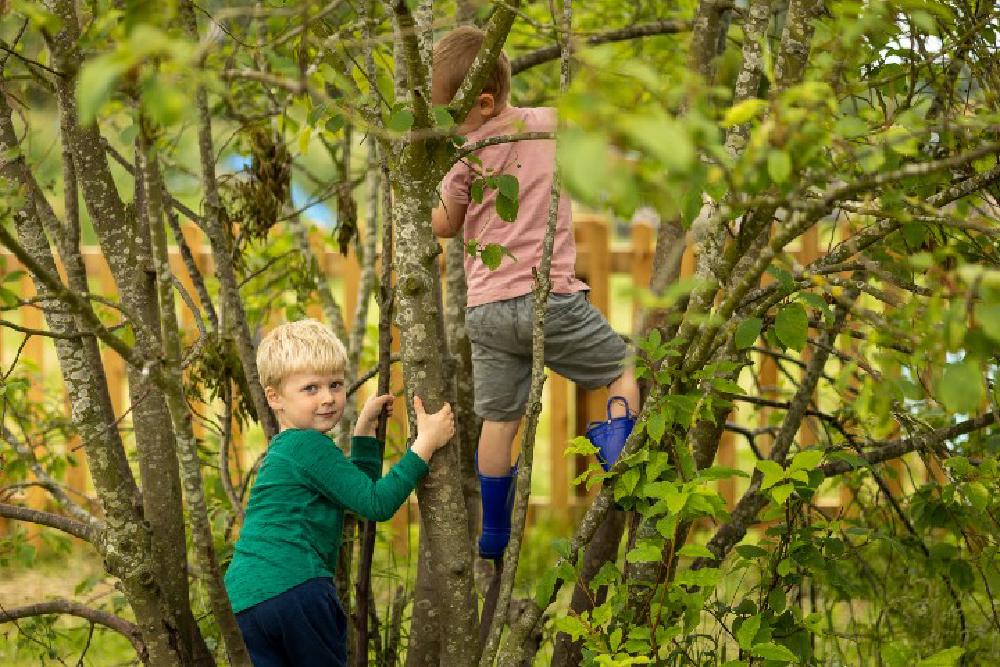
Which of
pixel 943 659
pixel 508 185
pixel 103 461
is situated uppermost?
pixel 508 185

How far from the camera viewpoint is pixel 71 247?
264 centimetres

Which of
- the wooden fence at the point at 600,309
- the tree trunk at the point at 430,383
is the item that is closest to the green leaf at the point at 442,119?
the tree trunk at the point at 430,383

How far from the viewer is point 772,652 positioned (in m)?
2.27

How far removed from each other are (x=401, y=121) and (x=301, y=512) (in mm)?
1023

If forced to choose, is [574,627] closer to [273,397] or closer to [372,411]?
[372,411]

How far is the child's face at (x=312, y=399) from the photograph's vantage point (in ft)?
8.80

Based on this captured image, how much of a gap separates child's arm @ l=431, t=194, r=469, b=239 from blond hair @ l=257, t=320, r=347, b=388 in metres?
0.39

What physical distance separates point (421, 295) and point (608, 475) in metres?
0.53

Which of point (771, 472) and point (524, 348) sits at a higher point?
point (524, 348)

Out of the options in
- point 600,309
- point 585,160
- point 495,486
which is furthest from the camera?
point 600,309

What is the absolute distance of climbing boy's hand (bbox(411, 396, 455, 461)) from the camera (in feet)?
7.82

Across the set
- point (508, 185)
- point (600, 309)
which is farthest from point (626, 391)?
point (600, 309)

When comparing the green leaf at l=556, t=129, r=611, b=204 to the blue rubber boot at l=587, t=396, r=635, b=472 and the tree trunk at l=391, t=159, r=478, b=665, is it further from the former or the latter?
the blue rubber boot at l=587, t=396, r=635, b=472

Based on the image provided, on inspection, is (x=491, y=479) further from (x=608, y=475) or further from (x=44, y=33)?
(x=44, y=33)
